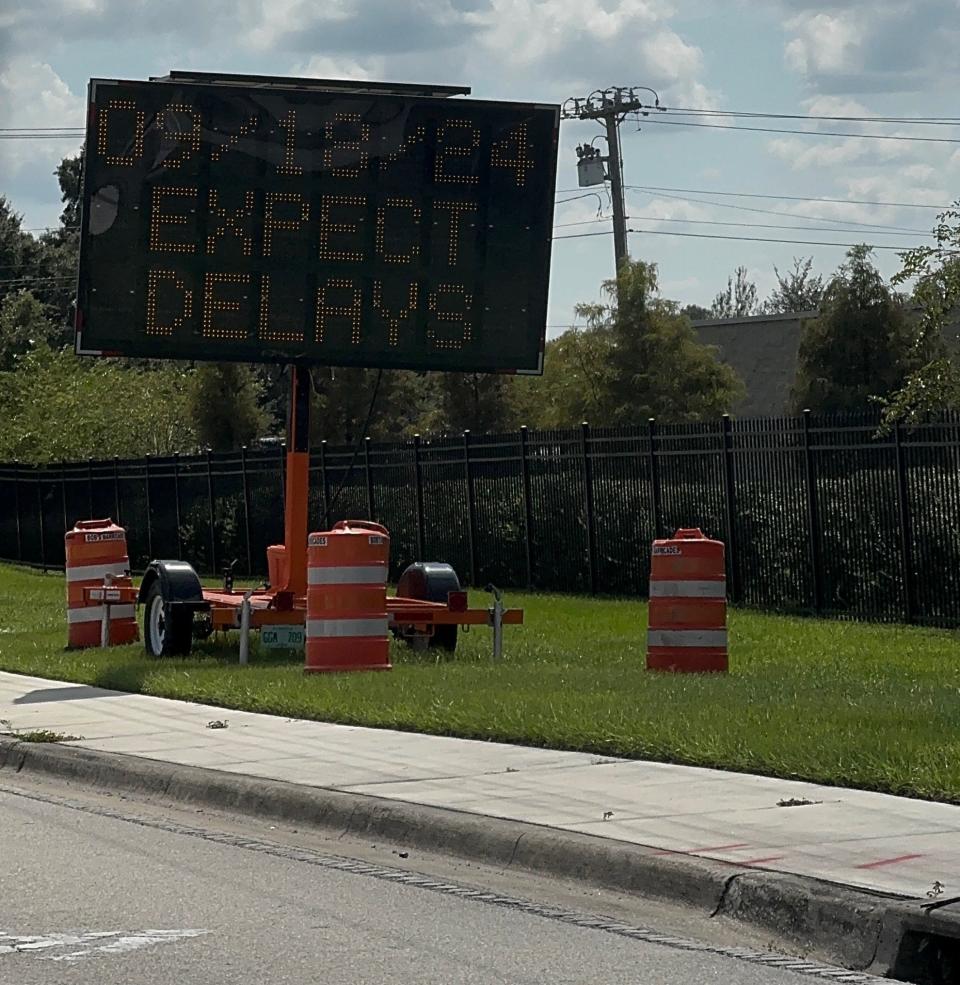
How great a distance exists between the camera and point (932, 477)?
68.5ft

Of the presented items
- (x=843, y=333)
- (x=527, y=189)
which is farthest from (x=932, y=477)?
(x=843, y=333)

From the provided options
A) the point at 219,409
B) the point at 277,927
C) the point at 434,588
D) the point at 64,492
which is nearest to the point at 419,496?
the point at 434,588

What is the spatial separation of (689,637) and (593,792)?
530cm

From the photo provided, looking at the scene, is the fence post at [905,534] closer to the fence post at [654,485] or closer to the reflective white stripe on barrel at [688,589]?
the fence post at [654,485]

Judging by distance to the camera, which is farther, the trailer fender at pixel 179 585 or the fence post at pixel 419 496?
the fence post at pixel 419 496

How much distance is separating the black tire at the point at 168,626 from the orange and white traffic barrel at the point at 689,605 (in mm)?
4774

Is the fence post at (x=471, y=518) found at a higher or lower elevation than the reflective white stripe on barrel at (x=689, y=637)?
higher

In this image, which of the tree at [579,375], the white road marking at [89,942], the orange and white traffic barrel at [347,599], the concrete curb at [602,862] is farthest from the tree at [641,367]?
the white road marking at [89,942]

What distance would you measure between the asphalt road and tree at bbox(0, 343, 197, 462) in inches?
1535

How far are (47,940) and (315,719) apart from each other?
5.99m

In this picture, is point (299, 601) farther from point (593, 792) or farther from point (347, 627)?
point (593, 792)

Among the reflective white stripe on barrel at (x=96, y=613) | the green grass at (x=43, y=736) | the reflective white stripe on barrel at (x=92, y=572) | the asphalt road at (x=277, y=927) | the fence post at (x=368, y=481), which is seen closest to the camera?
the asphalt road at (x=277, y=927)

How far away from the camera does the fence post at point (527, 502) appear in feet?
90.2

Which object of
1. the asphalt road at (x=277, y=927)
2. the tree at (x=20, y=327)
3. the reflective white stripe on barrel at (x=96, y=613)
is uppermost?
the tree at (x=20, y=327)
